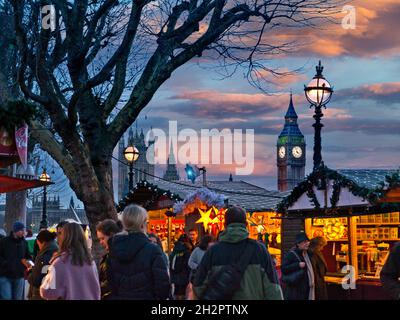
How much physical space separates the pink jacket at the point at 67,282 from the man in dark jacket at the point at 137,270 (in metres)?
0.25

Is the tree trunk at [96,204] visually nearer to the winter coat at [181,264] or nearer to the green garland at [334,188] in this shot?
the winter coat at [181,264]

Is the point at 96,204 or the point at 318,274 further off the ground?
the point at 96,204

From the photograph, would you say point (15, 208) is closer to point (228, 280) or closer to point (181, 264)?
point (181, 264)

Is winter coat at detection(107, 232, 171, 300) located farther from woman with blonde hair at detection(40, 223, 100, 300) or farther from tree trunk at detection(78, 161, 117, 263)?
tree trunk at detection(78, 161, 117, 263)

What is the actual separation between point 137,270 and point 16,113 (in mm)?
6563

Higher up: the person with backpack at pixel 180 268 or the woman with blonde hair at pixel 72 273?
the woman with blonde hair at pixel 72 273

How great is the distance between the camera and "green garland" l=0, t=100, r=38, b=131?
42.8ft

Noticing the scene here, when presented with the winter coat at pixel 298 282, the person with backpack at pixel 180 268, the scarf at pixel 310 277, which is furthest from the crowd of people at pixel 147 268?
the person with backpack at pixel 180 268

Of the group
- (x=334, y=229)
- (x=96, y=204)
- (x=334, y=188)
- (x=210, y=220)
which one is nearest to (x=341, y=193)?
(x=334, y=188)

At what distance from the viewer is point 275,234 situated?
92.4 feet

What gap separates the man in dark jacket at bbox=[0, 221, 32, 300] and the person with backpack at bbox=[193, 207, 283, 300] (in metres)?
7.57

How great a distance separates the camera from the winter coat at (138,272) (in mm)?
7332

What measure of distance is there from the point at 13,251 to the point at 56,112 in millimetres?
2521

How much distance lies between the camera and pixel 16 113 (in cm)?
1323
